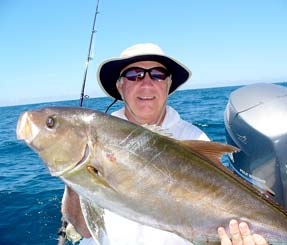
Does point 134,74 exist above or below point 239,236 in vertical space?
above

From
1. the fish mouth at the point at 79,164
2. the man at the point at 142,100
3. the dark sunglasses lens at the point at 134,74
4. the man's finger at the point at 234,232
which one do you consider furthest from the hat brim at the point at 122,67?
the man's finger at the point at 234,232

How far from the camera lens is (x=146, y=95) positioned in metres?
4.03

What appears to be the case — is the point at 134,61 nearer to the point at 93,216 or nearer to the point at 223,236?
the point at 93,216

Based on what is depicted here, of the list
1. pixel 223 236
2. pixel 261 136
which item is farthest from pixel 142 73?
pixel 223 236

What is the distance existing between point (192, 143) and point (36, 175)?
33.8 feet

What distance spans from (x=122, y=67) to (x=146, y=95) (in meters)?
0.62

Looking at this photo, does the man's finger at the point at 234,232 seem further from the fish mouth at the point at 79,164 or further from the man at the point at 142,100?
the fish mouth at the point at 79,164

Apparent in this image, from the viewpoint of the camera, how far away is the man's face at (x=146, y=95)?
402cm

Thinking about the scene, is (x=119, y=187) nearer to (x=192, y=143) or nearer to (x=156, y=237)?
(x=192, y=143)

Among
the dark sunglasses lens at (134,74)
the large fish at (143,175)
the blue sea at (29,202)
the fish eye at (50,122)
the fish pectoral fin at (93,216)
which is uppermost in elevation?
the dark sunglasses lens at (134,74)

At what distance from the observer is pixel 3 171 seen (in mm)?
13141

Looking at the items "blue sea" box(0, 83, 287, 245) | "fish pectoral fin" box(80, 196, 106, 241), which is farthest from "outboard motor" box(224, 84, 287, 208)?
"blue sea" box(0, 83, 287, 245)

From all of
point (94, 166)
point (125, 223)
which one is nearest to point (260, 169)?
point (125, 223)

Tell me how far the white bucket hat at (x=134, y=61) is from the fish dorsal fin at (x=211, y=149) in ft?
5.39
